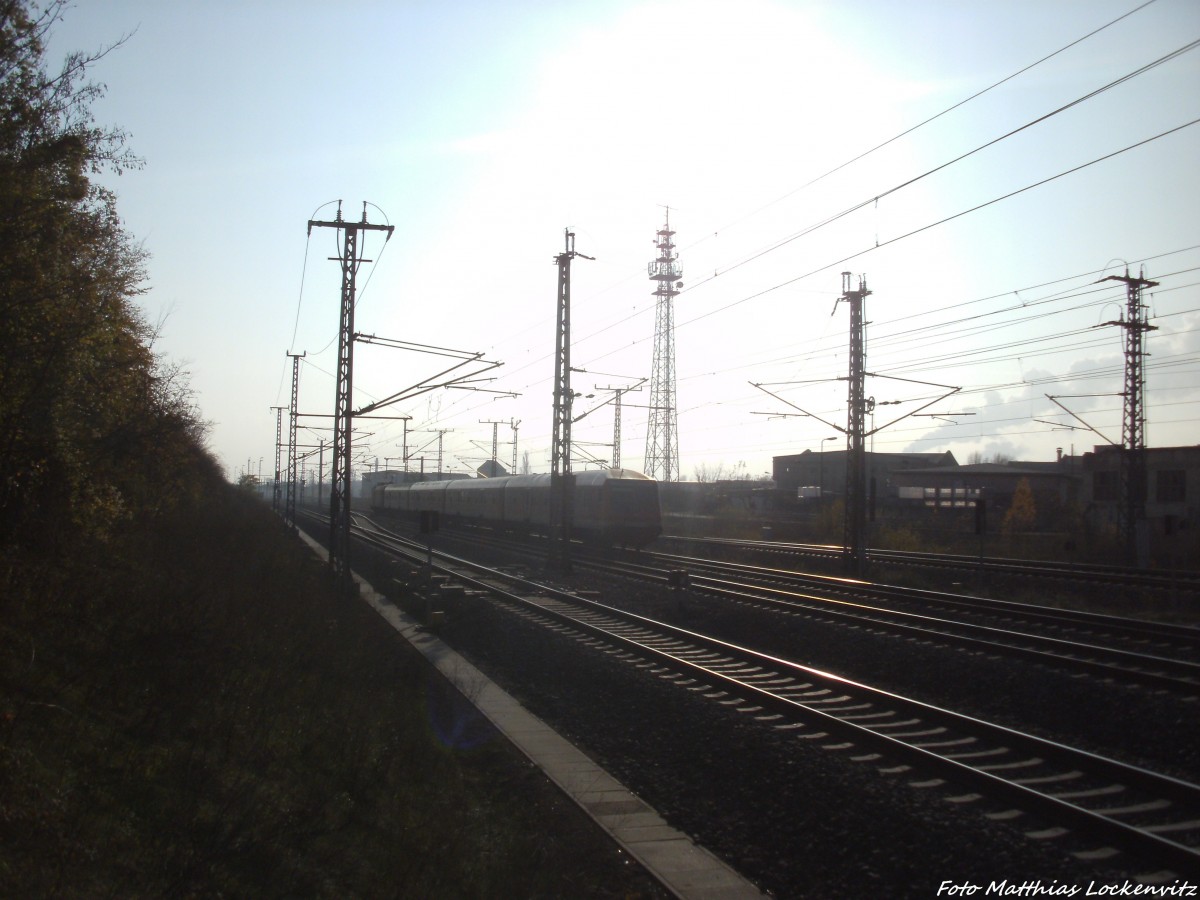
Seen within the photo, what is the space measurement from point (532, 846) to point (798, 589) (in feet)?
59.2

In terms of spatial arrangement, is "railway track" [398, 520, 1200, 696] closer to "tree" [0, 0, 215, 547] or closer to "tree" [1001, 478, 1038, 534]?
"tree" [0, 0, 215, 547]

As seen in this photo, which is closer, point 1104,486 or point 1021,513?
point 1021,513

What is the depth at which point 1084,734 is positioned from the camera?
10.2m

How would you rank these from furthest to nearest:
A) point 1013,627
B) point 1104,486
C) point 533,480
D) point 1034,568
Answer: point 1104,486, point 533,480, point 1034,568, point 1013,627

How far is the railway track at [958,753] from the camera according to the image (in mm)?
6797

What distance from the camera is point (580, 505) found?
38562 mm

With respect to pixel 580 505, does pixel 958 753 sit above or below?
below

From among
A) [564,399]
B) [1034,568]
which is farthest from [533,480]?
[1034,568]

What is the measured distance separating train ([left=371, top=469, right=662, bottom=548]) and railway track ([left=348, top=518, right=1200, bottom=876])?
13.3 m

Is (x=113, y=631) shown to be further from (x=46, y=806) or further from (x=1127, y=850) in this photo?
(x=1127, y=850)

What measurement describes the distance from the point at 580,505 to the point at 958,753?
98.1 ft

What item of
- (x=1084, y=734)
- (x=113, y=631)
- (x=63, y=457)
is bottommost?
(x=1084, y=734)

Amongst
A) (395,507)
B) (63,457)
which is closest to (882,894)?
(63,457)

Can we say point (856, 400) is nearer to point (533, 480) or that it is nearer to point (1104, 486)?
point (533, 480)
